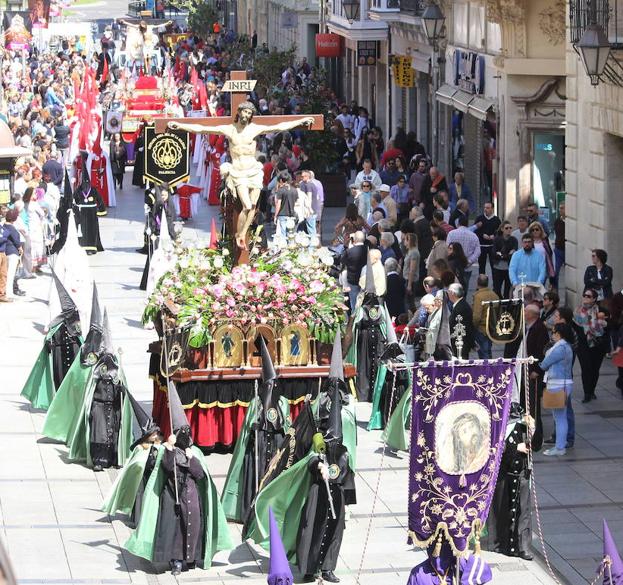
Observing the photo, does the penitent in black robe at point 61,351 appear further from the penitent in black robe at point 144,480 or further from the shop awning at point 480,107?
the shop awning at point 480,107

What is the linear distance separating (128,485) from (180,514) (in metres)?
1.00

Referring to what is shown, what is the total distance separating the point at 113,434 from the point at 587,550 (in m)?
5.17

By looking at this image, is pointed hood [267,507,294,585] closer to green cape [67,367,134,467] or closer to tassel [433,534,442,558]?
tassel [433,534,442,558]

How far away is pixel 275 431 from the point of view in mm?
15547

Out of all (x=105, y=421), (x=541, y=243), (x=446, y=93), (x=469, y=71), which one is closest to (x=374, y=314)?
(x=105, y=421)

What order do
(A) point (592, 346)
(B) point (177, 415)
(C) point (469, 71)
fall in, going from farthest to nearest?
(C) point (469, 71)
(A) point (592, 346)
(B) point (177, 415)

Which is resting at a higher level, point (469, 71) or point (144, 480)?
point (469, 71)

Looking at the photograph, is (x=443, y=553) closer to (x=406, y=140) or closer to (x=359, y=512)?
(x=359, y=512)

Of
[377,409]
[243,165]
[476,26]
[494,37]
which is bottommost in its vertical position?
[377,409]

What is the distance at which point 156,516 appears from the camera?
14.3 metres

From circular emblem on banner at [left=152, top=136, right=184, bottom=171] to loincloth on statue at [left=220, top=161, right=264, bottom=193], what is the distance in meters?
10.9

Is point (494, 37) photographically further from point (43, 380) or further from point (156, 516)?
point (156, 516)

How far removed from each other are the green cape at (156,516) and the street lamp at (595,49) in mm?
9020

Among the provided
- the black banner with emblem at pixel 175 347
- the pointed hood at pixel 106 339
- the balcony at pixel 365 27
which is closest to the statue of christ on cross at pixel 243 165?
the black banner with emblem at pixel 175 347
